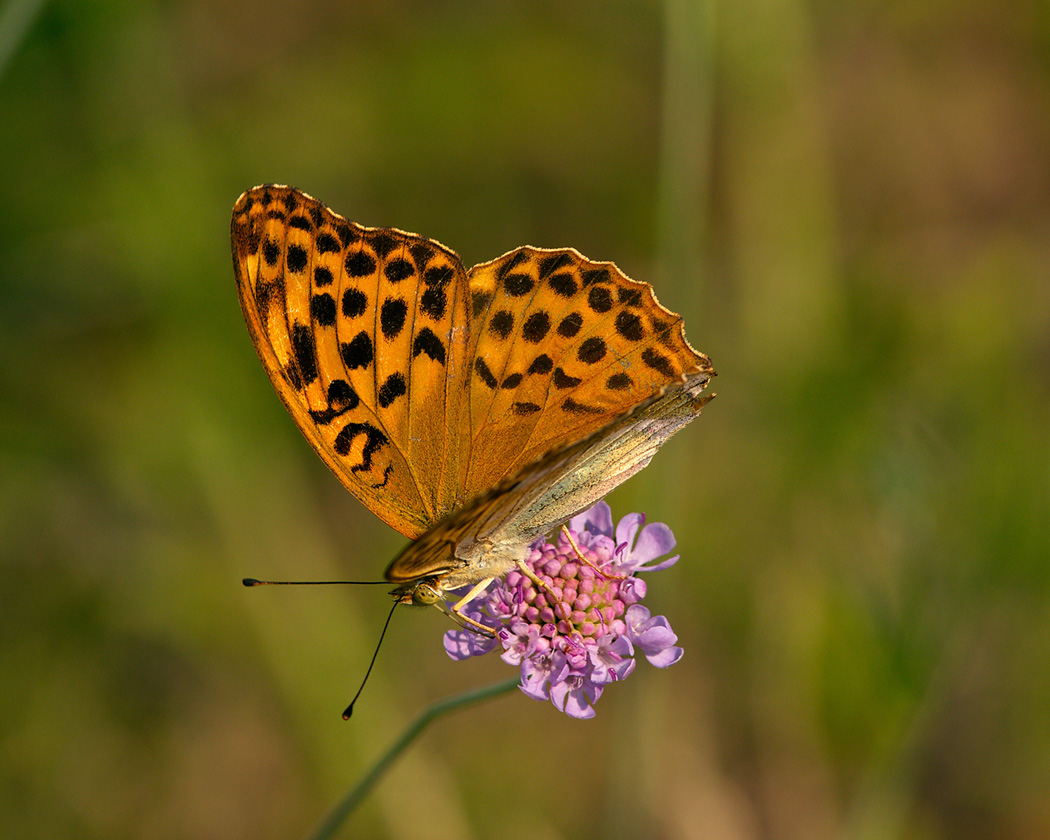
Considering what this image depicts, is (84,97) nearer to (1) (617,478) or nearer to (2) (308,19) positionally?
(2) (308,19)

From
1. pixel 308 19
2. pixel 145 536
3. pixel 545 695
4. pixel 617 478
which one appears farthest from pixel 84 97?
pixel 545 695

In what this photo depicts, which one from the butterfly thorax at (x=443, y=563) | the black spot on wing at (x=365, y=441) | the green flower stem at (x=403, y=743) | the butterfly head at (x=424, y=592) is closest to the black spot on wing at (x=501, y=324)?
the black spot on wing at (x=365, y=441)

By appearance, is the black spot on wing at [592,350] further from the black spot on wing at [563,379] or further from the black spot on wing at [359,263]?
the black spot on wing at [359,263]

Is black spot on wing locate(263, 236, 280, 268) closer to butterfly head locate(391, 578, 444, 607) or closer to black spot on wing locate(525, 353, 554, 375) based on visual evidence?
black spot on wing locate(525, 353, 554, 375)

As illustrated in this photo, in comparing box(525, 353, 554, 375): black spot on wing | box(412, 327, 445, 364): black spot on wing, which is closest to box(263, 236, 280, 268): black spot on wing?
box(412, 327, 445, 364): black spot on wing

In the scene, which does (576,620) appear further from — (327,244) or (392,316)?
(327,244)
